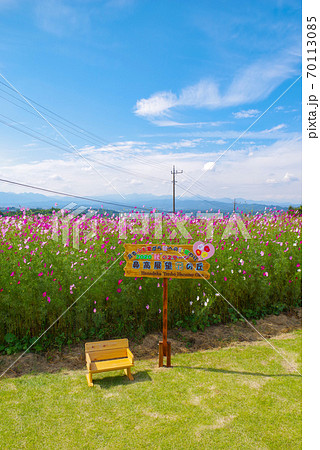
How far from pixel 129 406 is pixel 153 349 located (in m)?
1.29

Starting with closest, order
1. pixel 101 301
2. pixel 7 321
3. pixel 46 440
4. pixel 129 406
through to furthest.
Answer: pixel 46 440, pixel 129 406, pixel 7 321, pixel 101 301

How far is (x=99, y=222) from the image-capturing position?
6402 millimetres

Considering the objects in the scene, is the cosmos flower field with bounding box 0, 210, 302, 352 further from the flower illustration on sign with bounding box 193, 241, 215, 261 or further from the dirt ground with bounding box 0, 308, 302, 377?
the flower illustration on sign with bounding box 193, 241, 215, 261

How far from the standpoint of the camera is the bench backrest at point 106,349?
397 centimetres

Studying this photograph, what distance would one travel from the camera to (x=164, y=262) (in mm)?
3984

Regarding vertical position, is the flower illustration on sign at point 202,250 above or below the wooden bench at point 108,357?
above

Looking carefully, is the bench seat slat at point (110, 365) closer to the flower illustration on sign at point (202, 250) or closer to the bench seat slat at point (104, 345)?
the bench seat slat at point (104, 345)

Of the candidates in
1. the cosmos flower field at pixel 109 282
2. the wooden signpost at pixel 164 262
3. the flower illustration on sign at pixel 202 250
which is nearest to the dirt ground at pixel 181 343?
the cosmos flower field at pixel 109 282

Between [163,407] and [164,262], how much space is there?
4.93ft

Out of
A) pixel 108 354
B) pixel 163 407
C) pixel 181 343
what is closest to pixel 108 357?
pixel 108 354

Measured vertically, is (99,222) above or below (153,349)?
above

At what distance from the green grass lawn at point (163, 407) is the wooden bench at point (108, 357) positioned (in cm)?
15
